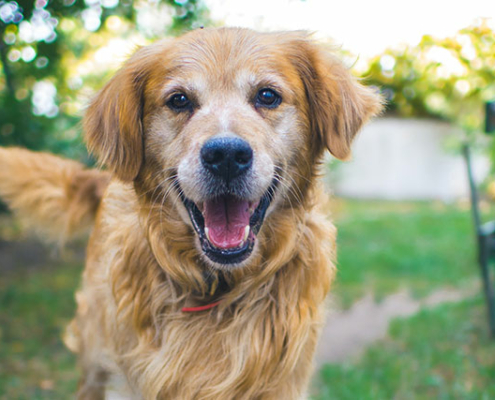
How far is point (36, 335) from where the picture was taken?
4652 millimetres

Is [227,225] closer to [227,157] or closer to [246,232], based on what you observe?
[246,232]

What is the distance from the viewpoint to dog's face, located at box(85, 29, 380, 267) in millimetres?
2309

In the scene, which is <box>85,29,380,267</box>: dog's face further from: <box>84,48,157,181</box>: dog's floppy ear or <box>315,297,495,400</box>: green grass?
<box>315,297,495,400</box>: green grass

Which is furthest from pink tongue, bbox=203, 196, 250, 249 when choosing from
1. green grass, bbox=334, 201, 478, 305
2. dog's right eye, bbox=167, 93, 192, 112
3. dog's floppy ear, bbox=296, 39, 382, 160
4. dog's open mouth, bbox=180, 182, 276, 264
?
green grass, bbox=334, 201, 478, 305

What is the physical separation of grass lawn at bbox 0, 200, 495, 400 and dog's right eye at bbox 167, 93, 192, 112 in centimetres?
230

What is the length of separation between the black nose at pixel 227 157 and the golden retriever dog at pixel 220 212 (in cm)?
1

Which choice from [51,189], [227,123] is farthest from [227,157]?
[51,189]

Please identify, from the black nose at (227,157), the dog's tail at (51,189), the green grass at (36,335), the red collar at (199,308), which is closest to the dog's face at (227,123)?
the black nose at (227,157)

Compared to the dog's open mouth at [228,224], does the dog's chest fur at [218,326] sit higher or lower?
lower

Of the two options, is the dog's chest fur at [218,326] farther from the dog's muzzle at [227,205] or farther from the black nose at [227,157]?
the black nose at [227,157]

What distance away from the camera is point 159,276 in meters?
2.65

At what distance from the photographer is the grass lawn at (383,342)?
377 cm

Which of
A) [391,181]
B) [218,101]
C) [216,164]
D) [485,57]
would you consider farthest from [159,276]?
[391,181]

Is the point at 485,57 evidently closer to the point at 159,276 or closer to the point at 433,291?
the point at 433,291
